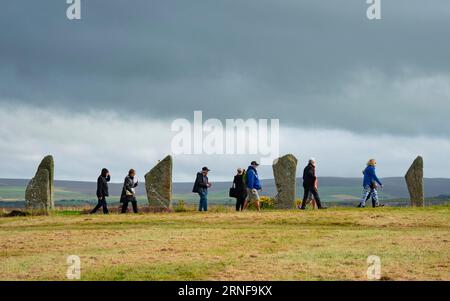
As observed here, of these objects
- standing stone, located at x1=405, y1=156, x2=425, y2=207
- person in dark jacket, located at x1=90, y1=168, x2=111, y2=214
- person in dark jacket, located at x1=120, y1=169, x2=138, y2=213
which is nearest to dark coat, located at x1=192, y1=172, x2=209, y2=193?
person in dark jacket, located at x1=120, y1=169, x2=138, y2=213

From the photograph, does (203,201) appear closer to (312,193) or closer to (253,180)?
(253,180)

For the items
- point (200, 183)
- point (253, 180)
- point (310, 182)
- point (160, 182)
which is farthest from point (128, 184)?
point (310, 182)

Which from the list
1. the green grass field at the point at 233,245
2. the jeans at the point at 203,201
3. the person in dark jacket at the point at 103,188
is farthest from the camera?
the jeans at the point at 203,201

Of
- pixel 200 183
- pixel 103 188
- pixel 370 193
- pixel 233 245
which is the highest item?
pixel 200 183

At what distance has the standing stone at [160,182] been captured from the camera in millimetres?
41312

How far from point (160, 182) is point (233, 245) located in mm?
16623

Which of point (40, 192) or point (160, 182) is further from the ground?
point (160, 182)

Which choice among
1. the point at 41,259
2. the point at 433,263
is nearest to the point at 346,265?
the point at 433,263

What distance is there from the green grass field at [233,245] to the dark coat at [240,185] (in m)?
3.67

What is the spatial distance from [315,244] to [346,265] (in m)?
4.16

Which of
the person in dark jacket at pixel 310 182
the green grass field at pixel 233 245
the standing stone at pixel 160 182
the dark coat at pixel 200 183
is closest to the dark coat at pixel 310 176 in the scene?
the person in dark jacket at pixel 310 182

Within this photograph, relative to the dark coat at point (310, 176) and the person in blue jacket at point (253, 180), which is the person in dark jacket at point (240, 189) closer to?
the person in blue jacket at point (253, 180)

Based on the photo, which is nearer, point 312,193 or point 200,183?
point 312,193

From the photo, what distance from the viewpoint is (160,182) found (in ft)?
136
